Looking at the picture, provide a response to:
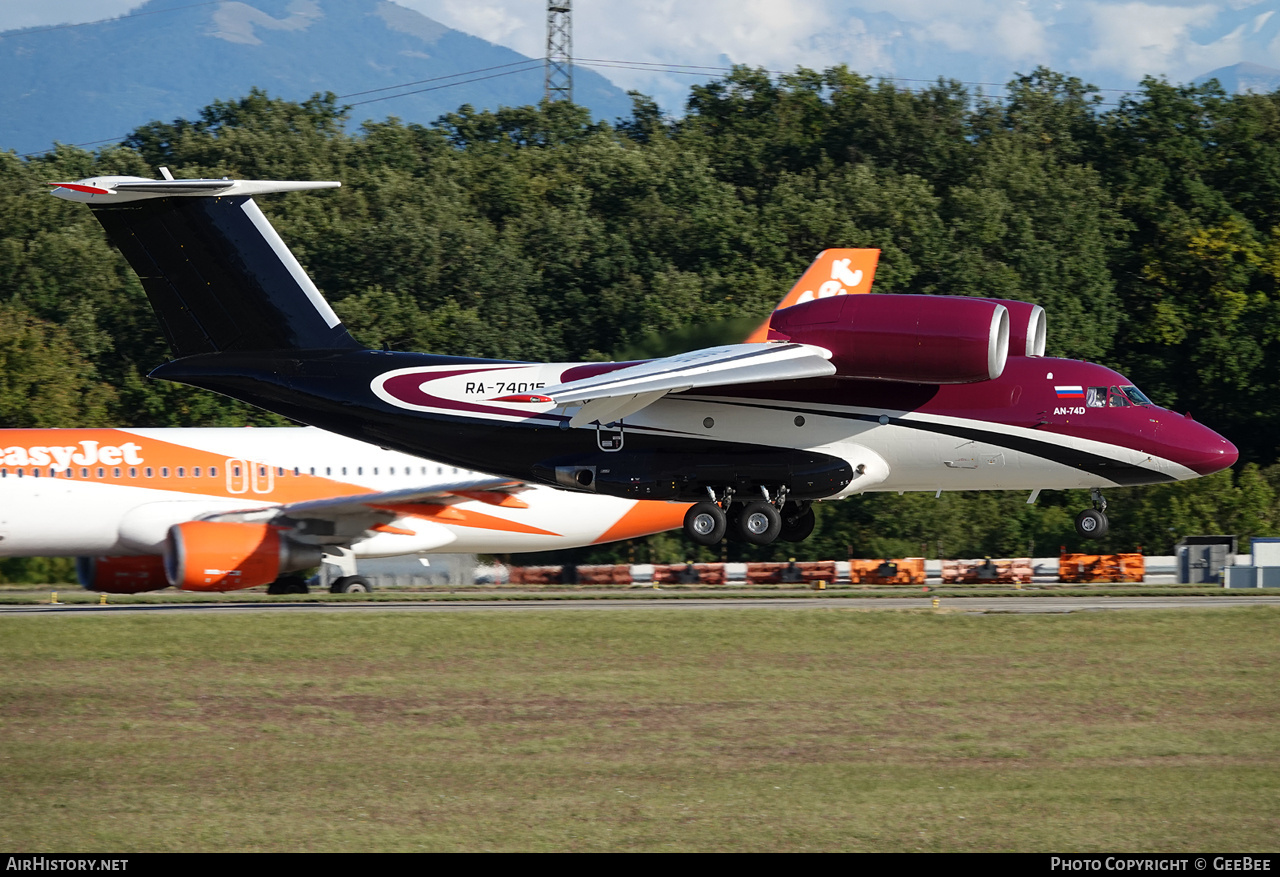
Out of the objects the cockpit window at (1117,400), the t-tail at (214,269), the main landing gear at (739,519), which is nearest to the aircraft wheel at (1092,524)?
the cockpit window at (1117,400)

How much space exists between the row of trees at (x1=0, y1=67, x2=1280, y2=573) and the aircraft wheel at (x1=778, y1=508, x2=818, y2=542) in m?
17.7

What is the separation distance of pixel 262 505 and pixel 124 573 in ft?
11.6

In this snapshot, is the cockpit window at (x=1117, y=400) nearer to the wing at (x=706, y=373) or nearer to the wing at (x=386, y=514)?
the wing at (x=706, y=373)

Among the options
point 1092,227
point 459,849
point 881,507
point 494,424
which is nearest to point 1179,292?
point 1092,227

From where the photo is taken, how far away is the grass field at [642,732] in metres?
13.7

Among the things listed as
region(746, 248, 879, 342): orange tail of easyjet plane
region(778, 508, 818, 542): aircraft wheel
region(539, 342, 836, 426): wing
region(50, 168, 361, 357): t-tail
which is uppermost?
region(746, 248, 879, 342): orange tail of easyjet plane

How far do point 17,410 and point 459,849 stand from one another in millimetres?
40503

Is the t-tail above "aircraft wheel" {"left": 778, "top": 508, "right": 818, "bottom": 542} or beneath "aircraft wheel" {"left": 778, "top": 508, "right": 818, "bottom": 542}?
above

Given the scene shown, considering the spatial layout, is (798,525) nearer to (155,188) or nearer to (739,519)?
(739,519)

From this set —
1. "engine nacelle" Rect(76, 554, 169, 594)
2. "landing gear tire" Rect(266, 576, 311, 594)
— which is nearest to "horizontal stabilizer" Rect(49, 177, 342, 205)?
→ "engine nacelle" Rect(76, 554, 169, 594)

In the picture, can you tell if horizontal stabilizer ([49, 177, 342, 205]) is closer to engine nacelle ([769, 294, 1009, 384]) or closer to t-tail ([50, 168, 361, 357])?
t-tail ([50, 168, 361, 357])

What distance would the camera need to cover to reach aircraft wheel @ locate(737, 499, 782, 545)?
26750 millimetres

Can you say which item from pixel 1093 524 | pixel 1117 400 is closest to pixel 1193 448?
pixel 1117 400

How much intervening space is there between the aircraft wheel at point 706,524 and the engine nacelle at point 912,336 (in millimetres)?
3622
